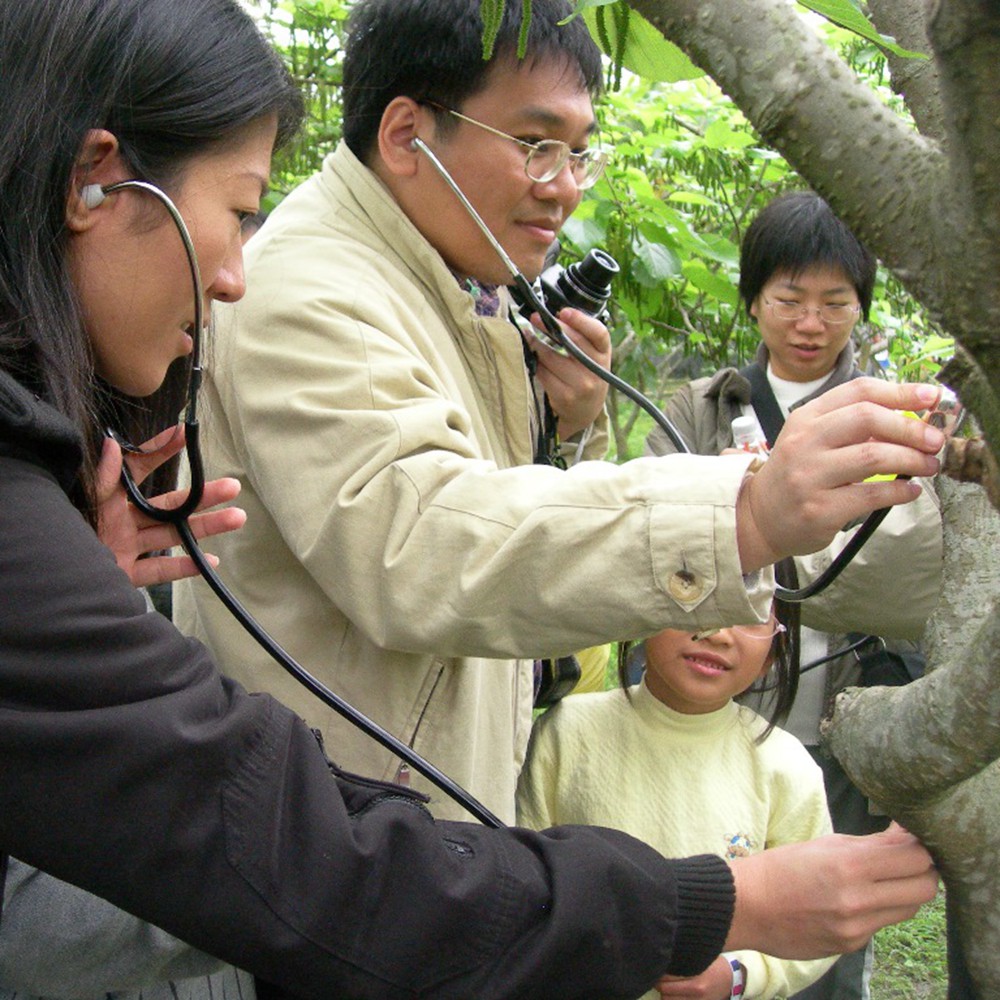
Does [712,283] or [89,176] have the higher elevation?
[89,176]

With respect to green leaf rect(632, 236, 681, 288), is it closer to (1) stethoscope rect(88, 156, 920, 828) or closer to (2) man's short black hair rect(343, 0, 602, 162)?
(2) man's short black hair rect(343, 0, 602, 162)

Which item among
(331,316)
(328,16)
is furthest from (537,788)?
(328,16)

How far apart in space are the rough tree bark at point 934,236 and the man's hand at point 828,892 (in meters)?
0.07

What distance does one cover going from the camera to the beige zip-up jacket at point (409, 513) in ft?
4.41

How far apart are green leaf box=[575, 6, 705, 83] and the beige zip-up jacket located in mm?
400

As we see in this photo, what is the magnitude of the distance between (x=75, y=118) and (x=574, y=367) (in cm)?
102

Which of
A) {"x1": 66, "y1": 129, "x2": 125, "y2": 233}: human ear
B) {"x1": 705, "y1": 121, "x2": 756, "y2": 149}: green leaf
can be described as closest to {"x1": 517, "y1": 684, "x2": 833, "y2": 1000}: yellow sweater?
{"x1": 66, "y1": 129, "x2": 125, "y2": 233}: human ear

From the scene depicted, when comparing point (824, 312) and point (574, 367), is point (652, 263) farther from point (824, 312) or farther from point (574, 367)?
point (574, 367)

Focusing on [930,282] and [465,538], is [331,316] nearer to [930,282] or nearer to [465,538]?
[465,538]

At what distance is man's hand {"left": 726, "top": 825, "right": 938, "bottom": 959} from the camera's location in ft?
4.56

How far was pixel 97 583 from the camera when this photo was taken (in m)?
1.04

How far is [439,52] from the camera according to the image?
1928 mm

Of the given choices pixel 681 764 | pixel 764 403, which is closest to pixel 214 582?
pixel 681 764

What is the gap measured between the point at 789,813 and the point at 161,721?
1.45m
